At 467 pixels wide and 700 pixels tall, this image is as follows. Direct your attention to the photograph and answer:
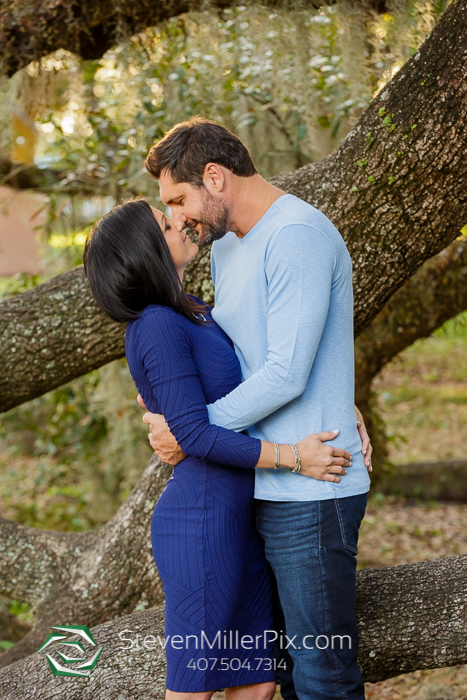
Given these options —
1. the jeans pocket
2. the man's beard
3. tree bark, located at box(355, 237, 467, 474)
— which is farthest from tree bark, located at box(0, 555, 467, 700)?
tree bark, located at box(355, 237, 467, 474)

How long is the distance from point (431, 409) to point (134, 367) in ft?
23.0

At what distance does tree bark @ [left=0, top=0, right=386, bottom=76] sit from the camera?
10.2 feet

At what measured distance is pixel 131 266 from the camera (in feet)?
5.48

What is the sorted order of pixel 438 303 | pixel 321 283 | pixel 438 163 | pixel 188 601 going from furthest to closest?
pixel 438 303
pixel 438 163
pixel 188 601
pixel 321 283

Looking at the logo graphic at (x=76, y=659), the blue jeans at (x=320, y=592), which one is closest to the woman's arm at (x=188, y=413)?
the blue jeans at (x=320, y=592)

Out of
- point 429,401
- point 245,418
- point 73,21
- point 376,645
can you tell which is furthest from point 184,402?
point 429,401

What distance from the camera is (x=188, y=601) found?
1670 millimetres

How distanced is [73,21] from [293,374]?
2.41 meters

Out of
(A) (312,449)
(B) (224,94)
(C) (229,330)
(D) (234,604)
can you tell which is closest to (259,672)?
(D) (234,604)

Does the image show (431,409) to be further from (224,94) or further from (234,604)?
(234,604)

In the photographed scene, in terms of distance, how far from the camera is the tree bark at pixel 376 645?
2.04 metres

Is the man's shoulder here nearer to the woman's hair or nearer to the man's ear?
the man's ear

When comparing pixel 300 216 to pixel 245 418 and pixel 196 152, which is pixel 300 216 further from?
pixel 245 418

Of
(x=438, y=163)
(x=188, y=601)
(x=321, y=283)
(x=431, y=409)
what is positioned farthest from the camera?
(x=431, y=409)
